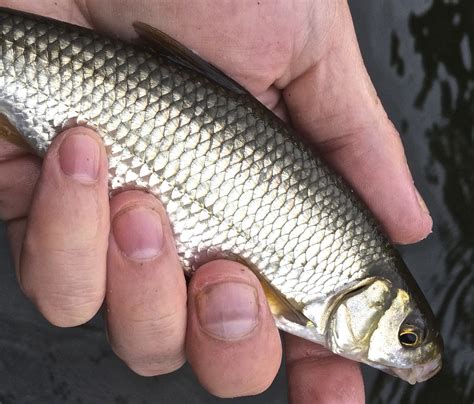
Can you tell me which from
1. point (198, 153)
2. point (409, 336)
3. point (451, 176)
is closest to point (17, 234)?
point (198, 153)

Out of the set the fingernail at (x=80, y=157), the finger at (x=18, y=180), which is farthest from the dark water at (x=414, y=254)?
the fingernail at (x=80, y=157)

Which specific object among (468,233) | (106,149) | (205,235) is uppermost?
(106,149)

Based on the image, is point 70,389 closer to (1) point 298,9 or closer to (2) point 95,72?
(2) point 95,72

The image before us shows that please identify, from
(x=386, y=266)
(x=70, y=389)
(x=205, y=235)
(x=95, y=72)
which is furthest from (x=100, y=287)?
(x=70, y=389)

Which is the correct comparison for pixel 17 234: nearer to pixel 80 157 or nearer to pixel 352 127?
pixel 80 157

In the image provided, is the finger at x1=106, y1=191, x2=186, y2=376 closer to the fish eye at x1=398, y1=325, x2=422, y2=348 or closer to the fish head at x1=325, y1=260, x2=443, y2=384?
the fish head at x1=325, y1=260, x2=443, y2=384

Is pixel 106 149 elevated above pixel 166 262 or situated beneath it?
elevated above
